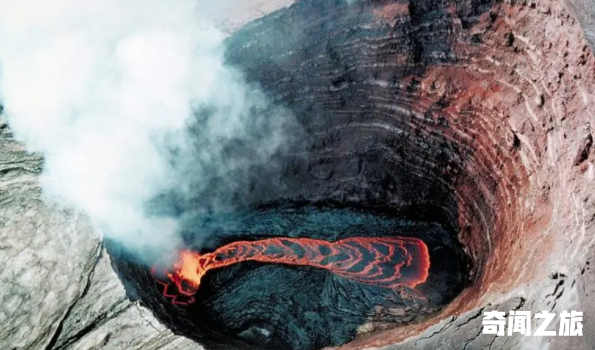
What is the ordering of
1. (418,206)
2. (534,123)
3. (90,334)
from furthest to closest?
1. (418,206)
2. (534,123)
3. (90,334)

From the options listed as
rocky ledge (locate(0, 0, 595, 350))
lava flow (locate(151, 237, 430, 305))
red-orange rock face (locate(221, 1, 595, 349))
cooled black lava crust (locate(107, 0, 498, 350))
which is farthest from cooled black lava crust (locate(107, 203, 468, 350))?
red-orange rock face (locate(221, 1, 595, 349))

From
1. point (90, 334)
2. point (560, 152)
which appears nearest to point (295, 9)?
point (560, 152)

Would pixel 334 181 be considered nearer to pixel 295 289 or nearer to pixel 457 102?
pixel 295 289

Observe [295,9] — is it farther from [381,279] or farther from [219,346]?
[219,346]

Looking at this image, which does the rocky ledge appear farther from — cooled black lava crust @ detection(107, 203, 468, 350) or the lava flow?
the lava flow

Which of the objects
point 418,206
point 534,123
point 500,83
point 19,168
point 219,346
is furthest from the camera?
point 418,206

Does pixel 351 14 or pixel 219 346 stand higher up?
pixel 351 14

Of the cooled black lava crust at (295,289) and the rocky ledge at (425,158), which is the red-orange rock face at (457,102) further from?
the cooled black lava crust at (295,289)

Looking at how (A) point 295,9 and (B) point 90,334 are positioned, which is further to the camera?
(A) point 295,9
